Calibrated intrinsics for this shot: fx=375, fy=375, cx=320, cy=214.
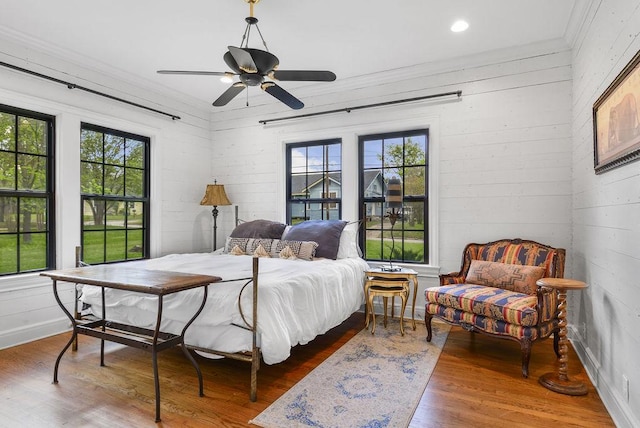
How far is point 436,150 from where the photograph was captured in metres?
4.05

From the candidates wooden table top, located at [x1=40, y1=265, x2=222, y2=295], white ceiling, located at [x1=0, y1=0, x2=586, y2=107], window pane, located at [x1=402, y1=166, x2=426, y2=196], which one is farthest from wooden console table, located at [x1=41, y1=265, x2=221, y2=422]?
window pane, located at [x1=402, y1=166, x2=426, y2=196]

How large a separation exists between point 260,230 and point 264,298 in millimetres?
2051

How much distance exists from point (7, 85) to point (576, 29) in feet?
16.2

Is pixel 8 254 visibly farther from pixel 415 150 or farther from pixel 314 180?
pixel 415 150

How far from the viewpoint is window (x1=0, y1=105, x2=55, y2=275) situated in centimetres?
343

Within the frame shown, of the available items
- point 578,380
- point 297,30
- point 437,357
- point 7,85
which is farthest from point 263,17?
point 578,380

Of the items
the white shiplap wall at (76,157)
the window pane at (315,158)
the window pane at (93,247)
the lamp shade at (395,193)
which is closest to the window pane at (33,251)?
the white shiplap wall at (76,157)

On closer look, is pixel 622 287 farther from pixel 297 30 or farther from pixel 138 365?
pixel 138 365

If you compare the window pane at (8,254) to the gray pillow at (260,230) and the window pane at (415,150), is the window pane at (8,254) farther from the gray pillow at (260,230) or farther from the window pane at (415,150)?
the window pane at (415,150)

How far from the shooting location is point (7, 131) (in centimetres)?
344

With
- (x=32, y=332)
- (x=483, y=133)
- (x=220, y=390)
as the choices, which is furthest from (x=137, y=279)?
(x=483, y=133)

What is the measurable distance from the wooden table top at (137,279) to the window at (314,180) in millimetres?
2537

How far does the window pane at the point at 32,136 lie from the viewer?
3.53 meters

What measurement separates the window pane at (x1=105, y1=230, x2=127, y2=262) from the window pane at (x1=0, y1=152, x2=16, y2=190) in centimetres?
108
